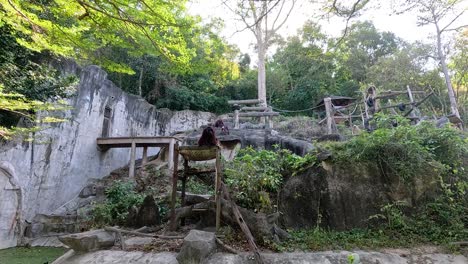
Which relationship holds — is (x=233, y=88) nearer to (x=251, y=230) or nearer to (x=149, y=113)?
(x=149, y=113)

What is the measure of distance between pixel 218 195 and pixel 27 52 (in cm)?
673

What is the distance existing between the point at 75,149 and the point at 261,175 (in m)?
7.30

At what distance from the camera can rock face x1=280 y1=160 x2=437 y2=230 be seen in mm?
4953

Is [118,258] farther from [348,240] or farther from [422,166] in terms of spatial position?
[422,166]

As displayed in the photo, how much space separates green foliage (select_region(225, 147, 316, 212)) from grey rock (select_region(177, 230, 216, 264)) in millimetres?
1369

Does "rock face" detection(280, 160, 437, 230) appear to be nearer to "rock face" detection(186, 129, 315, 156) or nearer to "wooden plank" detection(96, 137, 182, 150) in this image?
"rock face" detection(186, 129, 315, 156)

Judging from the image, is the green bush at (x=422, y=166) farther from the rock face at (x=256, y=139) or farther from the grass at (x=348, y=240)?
the rock face at (x=256, y=139)

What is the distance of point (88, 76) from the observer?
10141mm

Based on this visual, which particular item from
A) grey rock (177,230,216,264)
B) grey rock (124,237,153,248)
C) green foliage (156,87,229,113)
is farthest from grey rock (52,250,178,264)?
green foliage (156,87,229,113)

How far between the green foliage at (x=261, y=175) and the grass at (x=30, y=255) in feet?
12.9

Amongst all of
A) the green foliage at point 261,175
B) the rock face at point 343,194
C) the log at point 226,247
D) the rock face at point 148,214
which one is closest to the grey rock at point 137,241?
the rock face at point 148,214

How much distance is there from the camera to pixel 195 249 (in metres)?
3.59

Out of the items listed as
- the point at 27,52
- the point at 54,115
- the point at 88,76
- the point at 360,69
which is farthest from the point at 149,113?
the point at 360,69

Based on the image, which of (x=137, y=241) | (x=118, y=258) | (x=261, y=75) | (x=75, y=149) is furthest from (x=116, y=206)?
(x=261, y=75)
